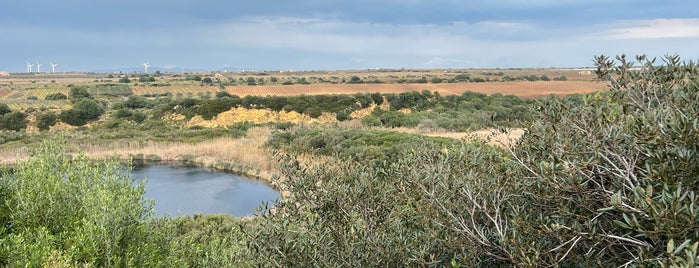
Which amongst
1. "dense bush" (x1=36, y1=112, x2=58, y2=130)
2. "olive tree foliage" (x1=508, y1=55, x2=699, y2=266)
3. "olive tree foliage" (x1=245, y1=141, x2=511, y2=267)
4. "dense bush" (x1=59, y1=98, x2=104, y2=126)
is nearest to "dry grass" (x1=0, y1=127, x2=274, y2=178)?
"dense bush" (x1=36, y1=112, x2=58, y2=130)

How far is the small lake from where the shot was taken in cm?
1948

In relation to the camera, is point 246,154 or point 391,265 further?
point 246,154

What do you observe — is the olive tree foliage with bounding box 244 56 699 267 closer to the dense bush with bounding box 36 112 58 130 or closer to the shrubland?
the shrubland

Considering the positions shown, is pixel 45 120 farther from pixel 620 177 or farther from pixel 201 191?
pixel 620 177

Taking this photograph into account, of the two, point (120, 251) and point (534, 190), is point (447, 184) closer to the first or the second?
point (534, 190)

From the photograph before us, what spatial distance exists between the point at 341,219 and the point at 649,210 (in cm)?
238

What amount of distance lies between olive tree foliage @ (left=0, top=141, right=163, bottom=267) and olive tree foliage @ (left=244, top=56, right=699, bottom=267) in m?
1.55

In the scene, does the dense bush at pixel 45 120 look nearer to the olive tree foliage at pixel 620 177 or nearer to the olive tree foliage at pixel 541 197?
the olive tree foliage at pixel 541 197

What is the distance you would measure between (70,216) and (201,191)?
17.5 meters

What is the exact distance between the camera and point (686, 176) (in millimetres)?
2443

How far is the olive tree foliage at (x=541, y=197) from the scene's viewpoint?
7.88ft

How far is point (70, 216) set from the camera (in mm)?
5320

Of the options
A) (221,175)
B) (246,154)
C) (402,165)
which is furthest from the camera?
(246,154)

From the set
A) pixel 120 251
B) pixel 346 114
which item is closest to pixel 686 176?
pixel 120 251
